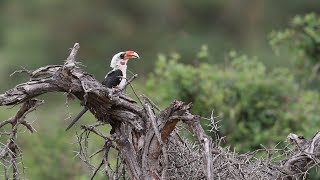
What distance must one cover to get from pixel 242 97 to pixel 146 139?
183 inches

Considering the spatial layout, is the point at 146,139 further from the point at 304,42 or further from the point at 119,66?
the point at 304,42

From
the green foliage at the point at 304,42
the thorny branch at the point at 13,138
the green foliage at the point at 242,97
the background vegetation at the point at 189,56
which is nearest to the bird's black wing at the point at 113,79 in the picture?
the background vegetation at the point at 189,56

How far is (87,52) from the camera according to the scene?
20.5 meters

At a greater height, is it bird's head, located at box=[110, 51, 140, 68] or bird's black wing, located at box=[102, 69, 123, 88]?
bird's head, located at box=[110, 51, 140, 68]

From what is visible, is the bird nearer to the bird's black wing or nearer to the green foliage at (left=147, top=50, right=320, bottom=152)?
the bird's black wing

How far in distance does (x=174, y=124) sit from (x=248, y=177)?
1.47 feet

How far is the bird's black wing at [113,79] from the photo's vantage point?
178 inches

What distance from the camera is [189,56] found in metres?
16.9

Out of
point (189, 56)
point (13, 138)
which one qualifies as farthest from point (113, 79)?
point (189, 56)

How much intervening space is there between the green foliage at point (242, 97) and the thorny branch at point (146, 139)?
3878 millimetres

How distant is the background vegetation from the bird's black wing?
0.58 meters

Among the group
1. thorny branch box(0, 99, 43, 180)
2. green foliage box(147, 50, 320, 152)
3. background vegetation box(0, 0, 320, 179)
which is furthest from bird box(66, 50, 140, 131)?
green foliage box(147, 50, 320, 152)

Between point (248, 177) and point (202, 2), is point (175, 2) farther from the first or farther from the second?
point (248, 177)

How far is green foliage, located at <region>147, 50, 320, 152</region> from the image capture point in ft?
26.3
